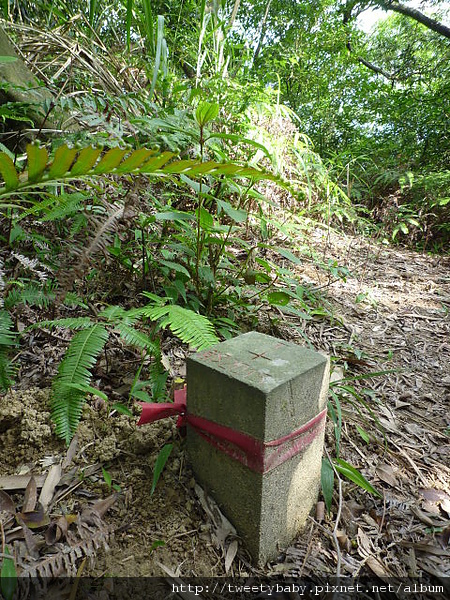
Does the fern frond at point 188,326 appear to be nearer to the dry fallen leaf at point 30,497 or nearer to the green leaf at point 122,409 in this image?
the green leaf at point 122,409

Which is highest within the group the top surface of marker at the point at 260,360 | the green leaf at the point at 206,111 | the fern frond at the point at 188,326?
the green leaf at the point at 206,111

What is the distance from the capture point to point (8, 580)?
693mm

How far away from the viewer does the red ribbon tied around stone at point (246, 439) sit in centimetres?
84

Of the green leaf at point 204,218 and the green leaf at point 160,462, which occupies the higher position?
the green leaf at point 204,218

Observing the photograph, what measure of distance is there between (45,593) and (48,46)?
2.86 metres

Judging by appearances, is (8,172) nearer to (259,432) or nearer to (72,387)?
(72,387)

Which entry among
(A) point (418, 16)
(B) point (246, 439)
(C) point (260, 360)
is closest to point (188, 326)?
(C) point (260, 360)

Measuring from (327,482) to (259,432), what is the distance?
44 cm

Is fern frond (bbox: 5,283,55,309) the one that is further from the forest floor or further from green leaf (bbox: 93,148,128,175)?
green leaf (bbox: 93,148,128,175)

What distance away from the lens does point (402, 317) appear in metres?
2.38

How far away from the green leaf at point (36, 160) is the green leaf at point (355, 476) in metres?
1.16

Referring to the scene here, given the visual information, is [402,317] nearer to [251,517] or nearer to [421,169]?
[251,517]

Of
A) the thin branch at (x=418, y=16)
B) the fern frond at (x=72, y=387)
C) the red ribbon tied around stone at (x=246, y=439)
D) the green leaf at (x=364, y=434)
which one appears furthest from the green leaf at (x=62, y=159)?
the thin branch at (x=418, y=16)

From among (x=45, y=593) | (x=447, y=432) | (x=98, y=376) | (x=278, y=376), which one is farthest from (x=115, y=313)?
(x=447, y=432)
